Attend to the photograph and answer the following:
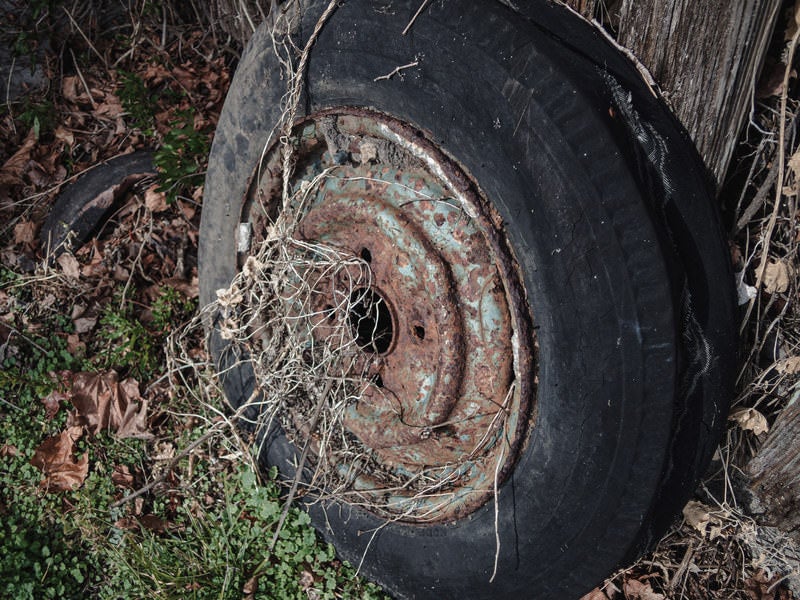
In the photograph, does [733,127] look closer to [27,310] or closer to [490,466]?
[490,466]

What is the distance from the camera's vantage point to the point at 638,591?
2322 mm

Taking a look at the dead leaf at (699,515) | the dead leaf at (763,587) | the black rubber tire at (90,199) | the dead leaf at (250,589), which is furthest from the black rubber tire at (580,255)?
the black rubber tire at (90,199)

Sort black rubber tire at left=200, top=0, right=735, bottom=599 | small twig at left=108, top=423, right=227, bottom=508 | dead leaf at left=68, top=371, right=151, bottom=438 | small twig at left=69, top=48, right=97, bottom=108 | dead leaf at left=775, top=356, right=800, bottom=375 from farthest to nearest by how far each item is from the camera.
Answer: small twig at left=69, top=48, right=97, bottom=108
dead leaf at left=68, top=371, right=151, bottom=438
small twig at left=108, top=423, right=227, bottom=508
dead leaf at left=775, top=356, right=800, bottom=375
black rubber tire at left=200, top=0, right=735, bottom=599

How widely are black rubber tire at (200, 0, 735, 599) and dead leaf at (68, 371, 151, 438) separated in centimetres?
166

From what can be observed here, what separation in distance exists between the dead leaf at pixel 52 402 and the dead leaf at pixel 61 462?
0.11 meters

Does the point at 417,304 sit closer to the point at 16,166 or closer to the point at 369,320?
the point at 369,320

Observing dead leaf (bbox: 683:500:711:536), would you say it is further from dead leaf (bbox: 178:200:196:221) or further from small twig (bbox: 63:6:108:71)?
small twig (bbox: 63:6:108:71)

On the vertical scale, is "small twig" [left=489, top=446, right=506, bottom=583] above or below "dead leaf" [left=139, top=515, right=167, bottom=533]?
above

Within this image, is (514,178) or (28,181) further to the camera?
(28,181)

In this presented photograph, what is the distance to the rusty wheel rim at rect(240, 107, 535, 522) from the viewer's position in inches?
73.0

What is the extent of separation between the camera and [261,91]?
223 centimetres

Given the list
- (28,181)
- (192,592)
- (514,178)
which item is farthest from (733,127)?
(28,181)

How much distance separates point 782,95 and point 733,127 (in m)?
0.13

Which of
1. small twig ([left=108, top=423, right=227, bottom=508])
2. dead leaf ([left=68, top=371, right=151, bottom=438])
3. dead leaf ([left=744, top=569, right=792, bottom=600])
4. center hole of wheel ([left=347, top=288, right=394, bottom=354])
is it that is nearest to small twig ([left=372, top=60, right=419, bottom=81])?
A: center hole of wheel ([left=347, top=288, right=394, bottom=354])
